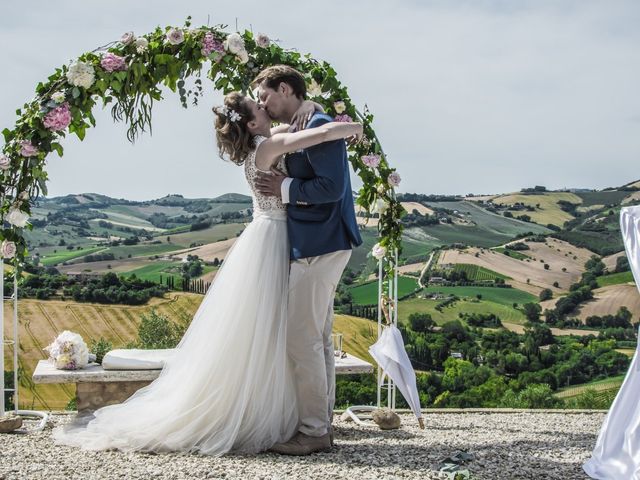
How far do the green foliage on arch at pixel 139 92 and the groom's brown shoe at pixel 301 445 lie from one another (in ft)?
6.60

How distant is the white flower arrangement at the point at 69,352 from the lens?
5789 mm

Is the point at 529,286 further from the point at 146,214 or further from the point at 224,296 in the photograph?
the point at 224,296

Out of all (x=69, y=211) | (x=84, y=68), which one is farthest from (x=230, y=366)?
(x=69, y=211)

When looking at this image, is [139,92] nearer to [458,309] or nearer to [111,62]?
[111,62]

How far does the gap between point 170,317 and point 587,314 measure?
6.97m

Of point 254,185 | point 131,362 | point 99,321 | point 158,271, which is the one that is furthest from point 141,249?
point 254,185

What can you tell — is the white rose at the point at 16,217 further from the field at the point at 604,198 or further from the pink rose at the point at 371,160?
the field at the point at 604,198

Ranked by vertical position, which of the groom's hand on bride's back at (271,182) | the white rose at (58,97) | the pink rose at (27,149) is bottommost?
the groom's hand on bride's back at (271,182)

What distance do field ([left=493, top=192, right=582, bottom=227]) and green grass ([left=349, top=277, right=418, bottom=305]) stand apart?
10.6ft

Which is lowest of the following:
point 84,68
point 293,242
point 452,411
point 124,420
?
point 452,411

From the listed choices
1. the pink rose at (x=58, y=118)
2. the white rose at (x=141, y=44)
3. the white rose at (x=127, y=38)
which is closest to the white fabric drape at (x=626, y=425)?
the white rose at (x=141, y=44)

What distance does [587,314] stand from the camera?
1261 cm

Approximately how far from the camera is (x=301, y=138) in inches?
167

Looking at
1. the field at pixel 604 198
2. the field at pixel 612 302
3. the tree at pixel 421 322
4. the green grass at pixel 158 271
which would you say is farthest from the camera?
the field at pixel 604 198
